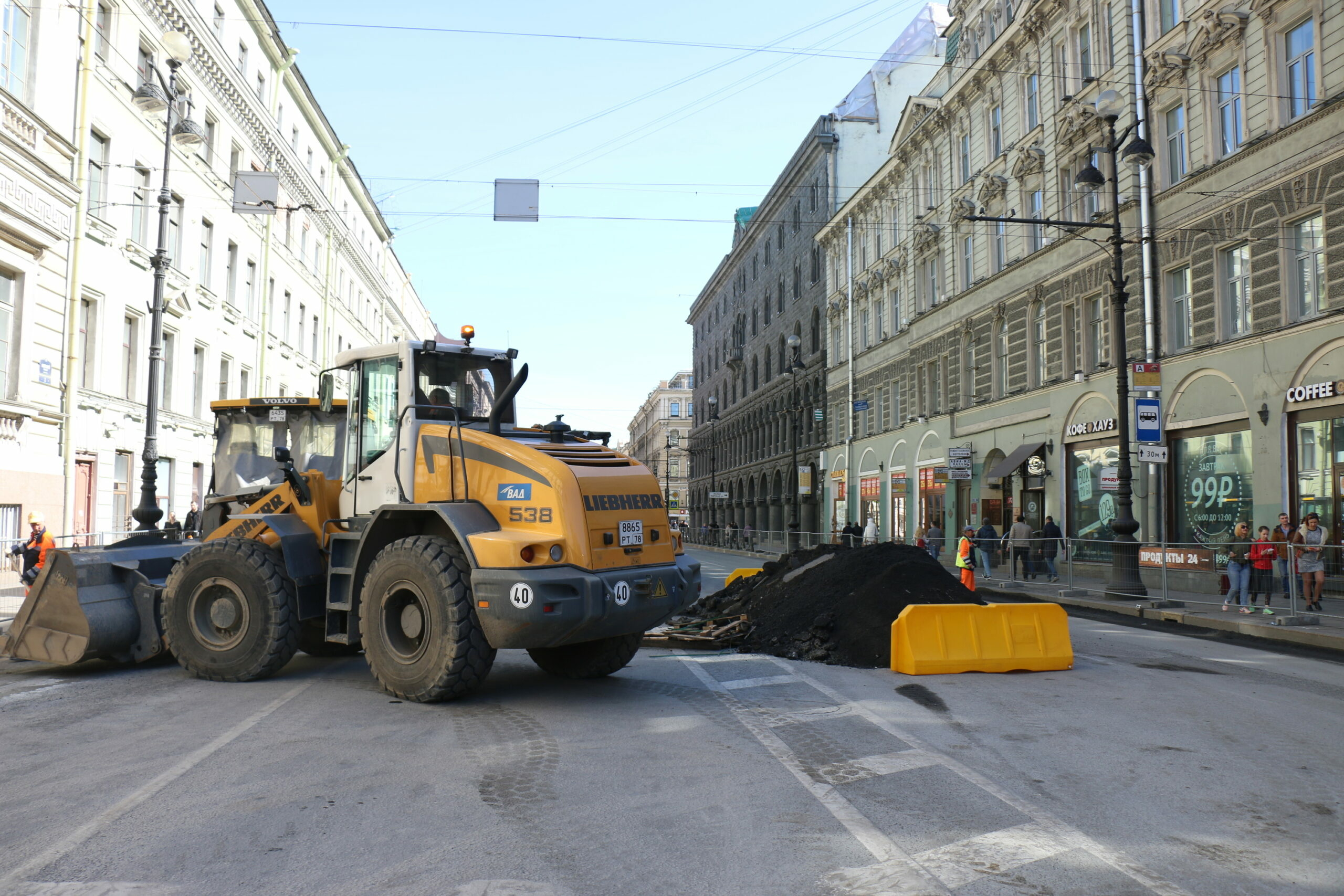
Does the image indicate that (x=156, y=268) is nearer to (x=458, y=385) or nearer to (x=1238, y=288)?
(x=458, y=385)

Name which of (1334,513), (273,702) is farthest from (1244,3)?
(273,702)

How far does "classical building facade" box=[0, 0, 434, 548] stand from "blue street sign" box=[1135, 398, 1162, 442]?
65.4ft

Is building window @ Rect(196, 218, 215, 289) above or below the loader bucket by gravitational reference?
above

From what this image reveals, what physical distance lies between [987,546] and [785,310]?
39.1m

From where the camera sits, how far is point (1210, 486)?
22797mm

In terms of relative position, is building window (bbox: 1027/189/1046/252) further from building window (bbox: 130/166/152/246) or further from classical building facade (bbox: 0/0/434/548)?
building window (bbox: 130/166/152/246)

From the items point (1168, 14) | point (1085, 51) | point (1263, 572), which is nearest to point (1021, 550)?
point (1263, 572)

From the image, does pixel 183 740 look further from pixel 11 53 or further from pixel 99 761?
pixel 11 53

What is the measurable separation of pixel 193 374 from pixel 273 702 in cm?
2420

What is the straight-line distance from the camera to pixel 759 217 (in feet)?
229

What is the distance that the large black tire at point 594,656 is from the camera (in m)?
9.30

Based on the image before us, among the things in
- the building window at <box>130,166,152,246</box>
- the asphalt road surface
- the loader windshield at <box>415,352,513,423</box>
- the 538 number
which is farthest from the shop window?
the building window at <box>130,166,152,246</box>

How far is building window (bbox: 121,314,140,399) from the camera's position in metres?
24.9

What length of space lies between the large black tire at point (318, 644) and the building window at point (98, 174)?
53.1ft
